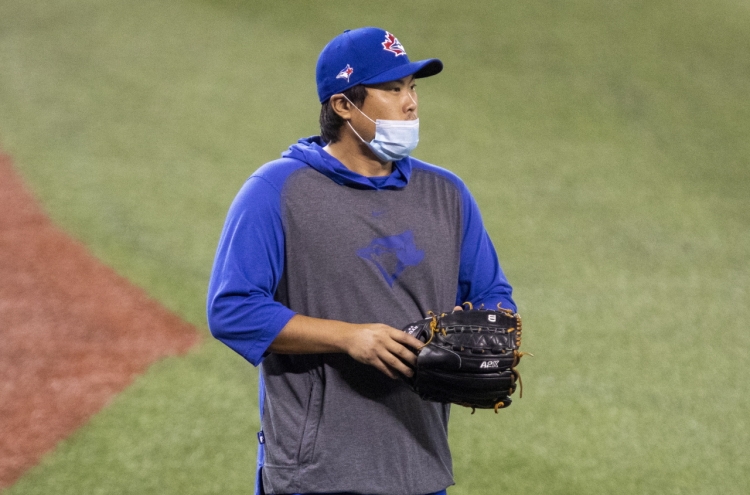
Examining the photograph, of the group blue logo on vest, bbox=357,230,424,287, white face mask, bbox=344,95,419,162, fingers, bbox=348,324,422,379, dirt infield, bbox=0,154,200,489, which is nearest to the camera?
fingers, bbox=348,324,422,379

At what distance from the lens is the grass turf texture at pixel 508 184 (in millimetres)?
5297

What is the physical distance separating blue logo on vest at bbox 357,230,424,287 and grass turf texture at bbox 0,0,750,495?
8.88 ft

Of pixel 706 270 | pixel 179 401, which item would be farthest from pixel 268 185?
pixel 706 270

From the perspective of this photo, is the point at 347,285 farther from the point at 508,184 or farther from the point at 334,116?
the point at 508,184

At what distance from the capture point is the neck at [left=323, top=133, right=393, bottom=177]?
8.87 ft

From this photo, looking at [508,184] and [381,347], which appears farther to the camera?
[508,184]

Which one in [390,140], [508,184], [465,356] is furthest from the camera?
[508,184]

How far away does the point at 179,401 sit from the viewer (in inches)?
225

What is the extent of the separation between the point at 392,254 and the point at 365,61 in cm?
57

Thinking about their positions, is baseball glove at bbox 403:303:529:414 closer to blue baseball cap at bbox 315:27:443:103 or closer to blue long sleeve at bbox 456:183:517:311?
blue long sleeve at bbox 456:183:517:311

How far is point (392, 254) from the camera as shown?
2.55 metres

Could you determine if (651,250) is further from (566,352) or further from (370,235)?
(370,235)

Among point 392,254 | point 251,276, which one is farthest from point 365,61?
point 251,276

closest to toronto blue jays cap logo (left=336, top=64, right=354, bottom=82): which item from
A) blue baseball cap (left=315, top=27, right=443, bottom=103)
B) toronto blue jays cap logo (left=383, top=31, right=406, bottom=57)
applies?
blue baseball cap (left=315, top=27, right=443, bottom=103)
